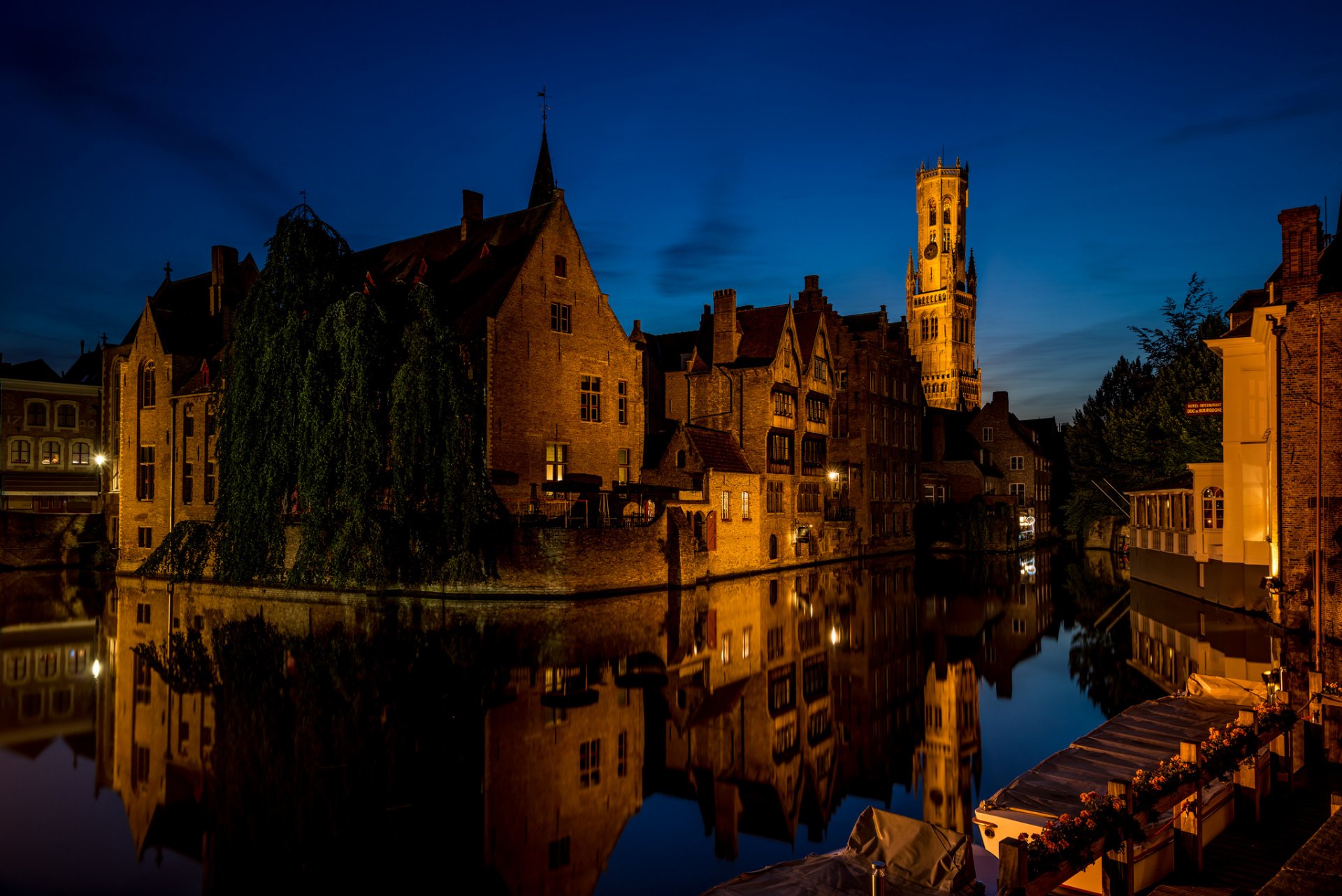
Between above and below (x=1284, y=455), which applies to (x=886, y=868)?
below

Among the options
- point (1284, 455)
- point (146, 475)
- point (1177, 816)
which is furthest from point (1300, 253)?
point (146, 475)

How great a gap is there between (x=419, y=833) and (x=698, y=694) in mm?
8187

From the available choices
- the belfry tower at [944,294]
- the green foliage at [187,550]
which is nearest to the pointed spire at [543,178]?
the green foliage at [187,550]

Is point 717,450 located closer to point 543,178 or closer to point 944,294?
point 543,178

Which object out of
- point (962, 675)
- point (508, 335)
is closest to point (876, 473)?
point (508, 335)

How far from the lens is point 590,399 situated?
38312mm

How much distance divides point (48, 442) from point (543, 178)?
34.8 metres

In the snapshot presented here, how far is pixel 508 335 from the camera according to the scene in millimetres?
34750

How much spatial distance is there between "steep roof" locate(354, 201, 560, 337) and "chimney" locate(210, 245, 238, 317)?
7.59 metres

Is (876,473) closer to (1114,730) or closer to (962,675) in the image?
(962,675)

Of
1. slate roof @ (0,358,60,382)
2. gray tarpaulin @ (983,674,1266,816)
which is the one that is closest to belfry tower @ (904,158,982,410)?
slate roof @ (0,358,60,382)

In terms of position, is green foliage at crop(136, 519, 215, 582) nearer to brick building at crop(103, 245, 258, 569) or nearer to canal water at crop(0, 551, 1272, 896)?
canal water at crop(0, 551, 1272, 896)

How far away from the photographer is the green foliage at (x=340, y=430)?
84.2 ft

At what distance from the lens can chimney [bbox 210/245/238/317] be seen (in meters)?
45.3
